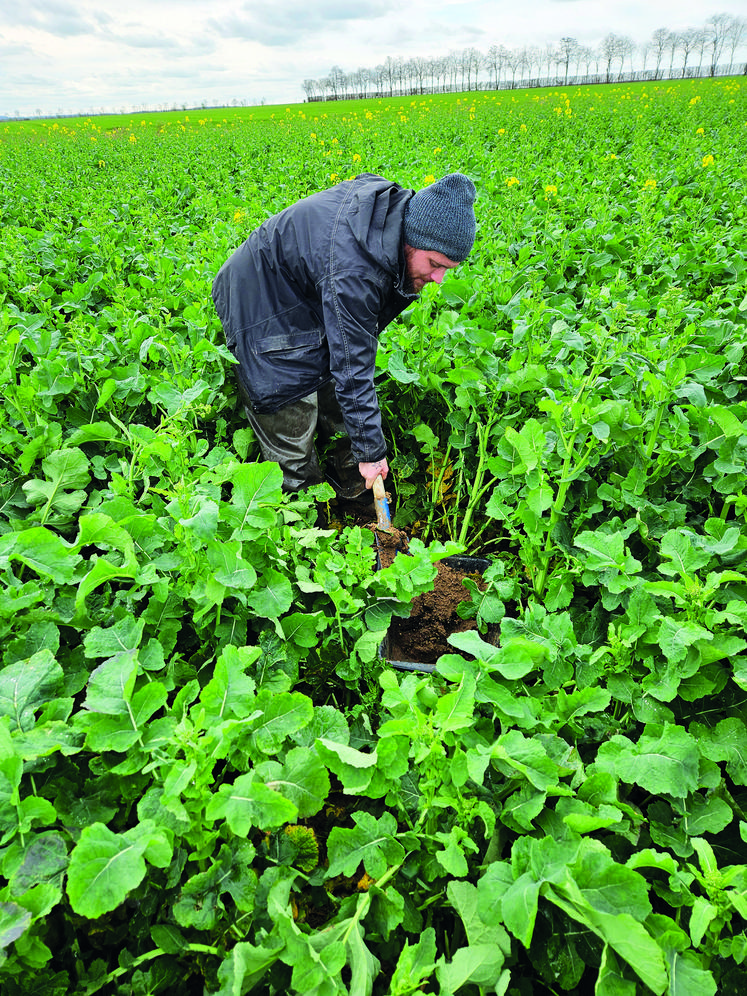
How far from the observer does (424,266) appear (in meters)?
2.64

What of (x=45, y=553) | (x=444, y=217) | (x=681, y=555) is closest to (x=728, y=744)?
(x=681, y=555)

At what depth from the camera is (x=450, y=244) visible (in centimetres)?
249

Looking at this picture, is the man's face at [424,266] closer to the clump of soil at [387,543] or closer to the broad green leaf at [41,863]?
the clump of soil at [387,543]

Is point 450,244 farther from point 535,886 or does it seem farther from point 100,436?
point 535,886

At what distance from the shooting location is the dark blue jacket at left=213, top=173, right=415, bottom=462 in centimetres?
254

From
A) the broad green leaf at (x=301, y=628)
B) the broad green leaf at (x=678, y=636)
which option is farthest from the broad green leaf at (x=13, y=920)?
the broad green leaf at (x=678, y=636)

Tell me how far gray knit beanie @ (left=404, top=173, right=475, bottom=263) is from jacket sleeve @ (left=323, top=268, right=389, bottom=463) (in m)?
0.26

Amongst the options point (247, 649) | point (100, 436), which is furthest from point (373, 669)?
point (100, 436)

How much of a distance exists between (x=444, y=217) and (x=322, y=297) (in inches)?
24.6

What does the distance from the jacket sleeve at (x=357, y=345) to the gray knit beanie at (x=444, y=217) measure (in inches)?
10.2

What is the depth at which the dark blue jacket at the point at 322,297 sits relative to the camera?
8.33 ft

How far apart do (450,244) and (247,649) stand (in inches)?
76.6

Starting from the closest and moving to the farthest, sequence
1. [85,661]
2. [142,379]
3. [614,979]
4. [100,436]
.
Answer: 1. [614,979]
2. [85,661]
3. [100,436]
4. [142,379]

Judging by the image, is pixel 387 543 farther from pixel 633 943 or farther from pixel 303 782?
pixel 633 943
